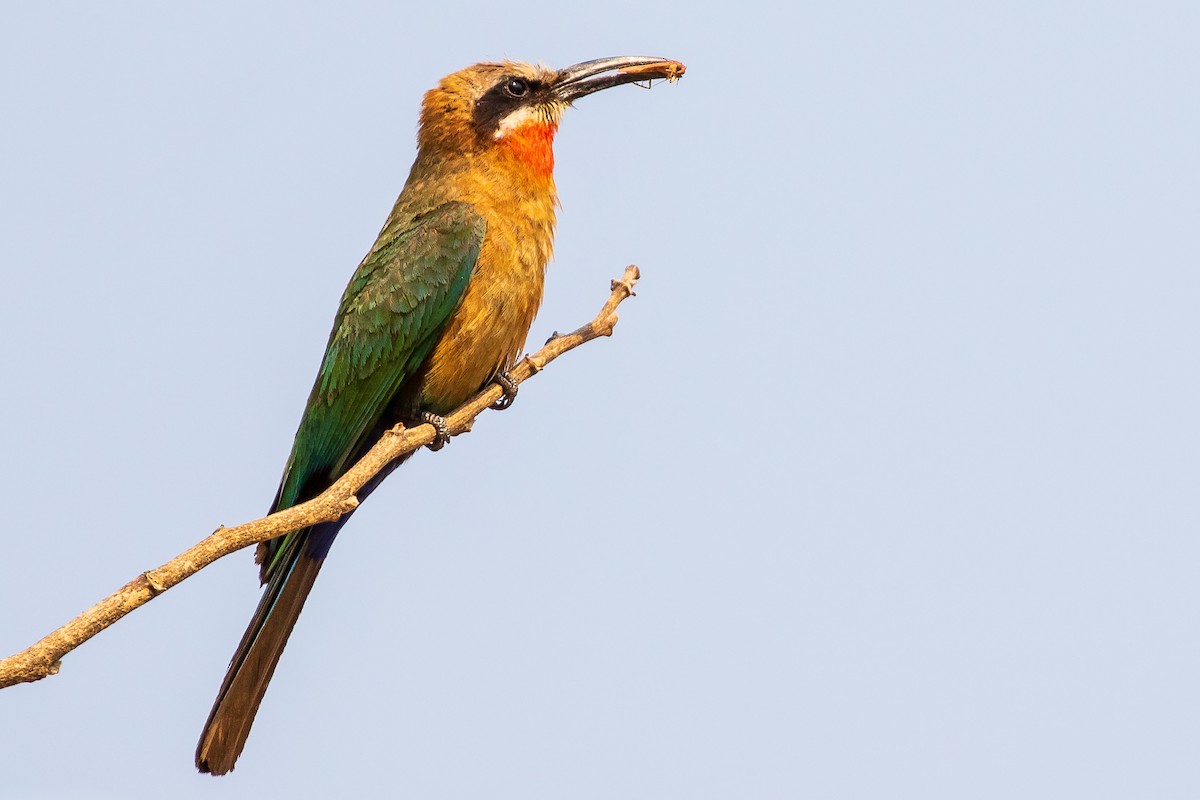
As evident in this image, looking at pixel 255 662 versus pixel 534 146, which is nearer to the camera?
pixel 255 662

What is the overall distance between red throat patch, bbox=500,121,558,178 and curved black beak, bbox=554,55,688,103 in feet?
0.71

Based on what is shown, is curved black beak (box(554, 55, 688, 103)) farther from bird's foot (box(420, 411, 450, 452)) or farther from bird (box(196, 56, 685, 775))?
bird's foot (box(420, 411, 450, 452))

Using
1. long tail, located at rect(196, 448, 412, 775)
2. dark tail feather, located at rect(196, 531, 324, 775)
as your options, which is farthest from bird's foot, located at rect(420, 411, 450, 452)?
dark tail feather, located at rect(196, 531, 324, 775)

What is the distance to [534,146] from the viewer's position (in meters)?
5.80

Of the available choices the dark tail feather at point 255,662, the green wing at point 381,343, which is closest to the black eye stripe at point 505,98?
the green wing at point 381,343

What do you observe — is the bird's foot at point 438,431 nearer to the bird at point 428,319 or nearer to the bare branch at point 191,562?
the bird at point 428,319

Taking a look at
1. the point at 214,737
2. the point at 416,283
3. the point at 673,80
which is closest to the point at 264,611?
the point at 214,737

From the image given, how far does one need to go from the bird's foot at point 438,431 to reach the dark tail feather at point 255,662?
0.61 metres

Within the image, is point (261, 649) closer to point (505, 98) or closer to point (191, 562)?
point (191, 562)

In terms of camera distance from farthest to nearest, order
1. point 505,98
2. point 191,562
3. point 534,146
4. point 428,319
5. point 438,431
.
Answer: point 505,98 < point 534,146 < point 428,319 < point 438,431 < point 191,562

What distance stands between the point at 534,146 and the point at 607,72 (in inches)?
21.9

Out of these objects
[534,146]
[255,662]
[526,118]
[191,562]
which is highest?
[526,118]

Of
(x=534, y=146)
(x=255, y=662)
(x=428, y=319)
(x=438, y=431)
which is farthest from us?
(x=534, y=146)

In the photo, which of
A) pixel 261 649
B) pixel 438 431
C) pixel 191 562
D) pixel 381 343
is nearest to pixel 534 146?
pixel 381 343
